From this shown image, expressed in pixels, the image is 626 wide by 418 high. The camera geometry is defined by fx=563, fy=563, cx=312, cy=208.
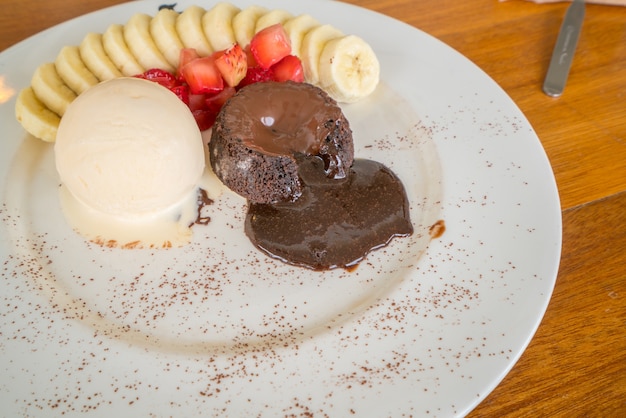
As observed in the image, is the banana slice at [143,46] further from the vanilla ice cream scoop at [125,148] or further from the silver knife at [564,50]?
the silver knife at [564,50]

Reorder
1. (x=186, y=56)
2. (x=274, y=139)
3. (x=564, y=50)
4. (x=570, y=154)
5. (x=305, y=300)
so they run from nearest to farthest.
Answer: (x=305, y=300) < (x=274, y=139) < (x=570, y=154) < (x=186, y=56) < (x=564, y=50)

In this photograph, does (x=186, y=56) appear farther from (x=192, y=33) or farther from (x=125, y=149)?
(x=125, y=149)

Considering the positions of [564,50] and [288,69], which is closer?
[288,69]

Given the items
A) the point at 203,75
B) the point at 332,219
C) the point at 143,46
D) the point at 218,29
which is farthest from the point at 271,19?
the point at 332,219

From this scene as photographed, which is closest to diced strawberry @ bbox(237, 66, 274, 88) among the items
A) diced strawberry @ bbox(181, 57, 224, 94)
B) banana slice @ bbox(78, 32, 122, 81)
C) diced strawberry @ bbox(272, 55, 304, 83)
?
diced strawberry @ bbox(272, 55, 304, 83)

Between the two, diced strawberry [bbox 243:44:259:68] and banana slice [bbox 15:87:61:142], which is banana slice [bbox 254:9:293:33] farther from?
banana slice [bbox 15:87:61:142]

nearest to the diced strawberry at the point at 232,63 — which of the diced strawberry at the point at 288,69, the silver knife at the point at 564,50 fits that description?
the diced strawberry at the point at 288,69
